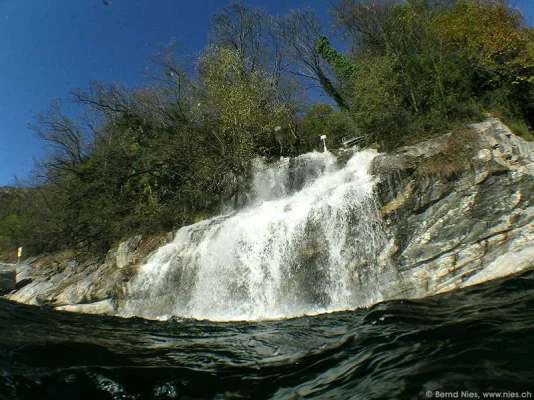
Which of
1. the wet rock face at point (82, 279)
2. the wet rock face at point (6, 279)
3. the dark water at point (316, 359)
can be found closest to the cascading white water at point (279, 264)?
the wet rock face at point (82, 279)

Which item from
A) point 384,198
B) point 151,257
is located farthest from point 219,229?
point 384,198

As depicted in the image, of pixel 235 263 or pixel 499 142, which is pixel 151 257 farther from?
pixel 499 142

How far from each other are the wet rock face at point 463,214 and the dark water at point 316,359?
1.60m

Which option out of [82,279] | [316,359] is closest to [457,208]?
[316,359]

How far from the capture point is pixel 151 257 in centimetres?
1191

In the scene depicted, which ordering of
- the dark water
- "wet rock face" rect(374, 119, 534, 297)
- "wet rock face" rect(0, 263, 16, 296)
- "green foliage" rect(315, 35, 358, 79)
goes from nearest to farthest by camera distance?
the dark water → "wet rock face" rect(374, 119, 534, 297) → "wet rock face" rect(0, 263, 16, 296) → "green foliage" rect(315, 35, 358, 79)

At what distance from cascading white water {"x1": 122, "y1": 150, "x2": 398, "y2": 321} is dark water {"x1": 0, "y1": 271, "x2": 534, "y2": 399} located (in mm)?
1935

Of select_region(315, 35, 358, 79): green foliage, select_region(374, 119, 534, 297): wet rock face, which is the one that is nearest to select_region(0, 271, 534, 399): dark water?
select_region(374, 119, 534, 297): wet rock face

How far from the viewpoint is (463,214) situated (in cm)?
832

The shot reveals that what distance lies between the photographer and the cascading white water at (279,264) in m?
8.02

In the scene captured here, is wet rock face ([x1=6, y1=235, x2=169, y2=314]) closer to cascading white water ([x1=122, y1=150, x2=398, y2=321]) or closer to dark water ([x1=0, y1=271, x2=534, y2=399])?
cascading white water ([x1=122, y1=150, x2=398, y2=321])

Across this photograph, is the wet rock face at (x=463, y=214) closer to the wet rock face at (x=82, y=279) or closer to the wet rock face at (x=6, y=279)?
the wet rock face at (x=82, y=279)

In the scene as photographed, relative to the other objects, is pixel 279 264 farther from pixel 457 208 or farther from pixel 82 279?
pixel 82 279

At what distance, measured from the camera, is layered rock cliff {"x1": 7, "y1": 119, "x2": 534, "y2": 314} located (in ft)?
25.0
